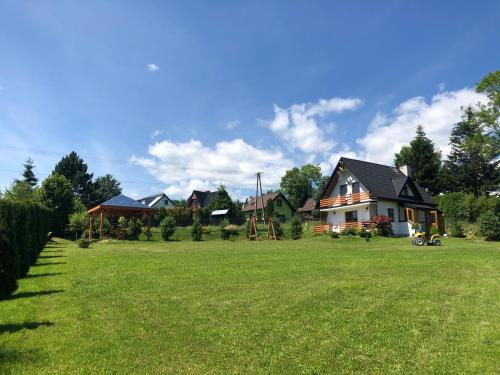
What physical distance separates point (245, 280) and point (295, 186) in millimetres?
74299

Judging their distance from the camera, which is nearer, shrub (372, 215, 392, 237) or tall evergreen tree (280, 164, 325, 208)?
shrub (372, 215, 392, 237)

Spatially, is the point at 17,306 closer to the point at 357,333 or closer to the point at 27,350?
the point at 27,350

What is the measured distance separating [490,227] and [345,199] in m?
14.2

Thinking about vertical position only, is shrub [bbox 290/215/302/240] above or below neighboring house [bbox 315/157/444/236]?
below

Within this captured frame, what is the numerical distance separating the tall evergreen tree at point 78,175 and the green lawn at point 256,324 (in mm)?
62035

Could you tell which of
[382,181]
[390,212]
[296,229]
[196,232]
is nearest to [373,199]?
[390,212]

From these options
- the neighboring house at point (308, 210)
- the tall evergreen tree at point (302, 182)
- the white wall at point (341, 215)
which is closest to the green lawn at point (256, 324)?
the white wall at point (341, 215)

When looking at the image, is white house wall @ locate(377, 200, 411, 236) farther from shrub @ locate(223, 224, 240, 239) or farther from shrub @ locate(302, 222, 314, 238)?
shrub @ locate(223, 224, 240, 239)

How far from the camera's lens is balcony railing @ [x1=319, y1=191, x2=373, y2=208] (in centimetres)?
3286

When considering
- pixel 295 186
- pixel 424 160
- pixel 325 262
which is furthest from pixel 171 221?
pixel 295 186

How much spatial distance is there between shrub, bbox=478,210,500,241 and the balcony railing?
1036cm

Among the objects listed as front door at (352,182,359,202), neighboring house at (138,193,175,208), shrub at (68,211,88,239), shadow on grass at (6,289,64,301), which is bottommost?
shadow on grass at (6,289,64,301)

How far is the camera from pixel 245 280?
29.2 feet

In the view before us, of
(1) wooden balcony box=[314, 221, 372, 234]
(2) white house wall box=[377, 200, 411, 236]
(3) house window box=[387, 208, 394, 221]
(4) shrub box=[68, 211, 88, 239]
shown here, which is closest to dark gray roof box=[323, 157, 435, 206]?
(2) white house wall box=[377, 200, 411, 236]
